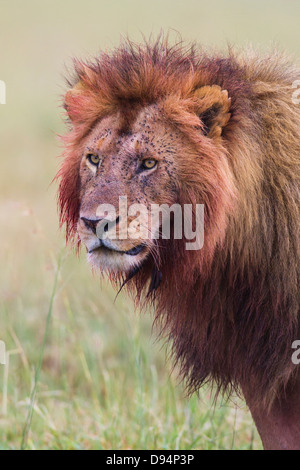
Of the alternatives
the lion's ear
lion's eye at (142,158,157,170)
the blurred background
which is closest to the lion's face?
lion's eye at (142,158,157,170)

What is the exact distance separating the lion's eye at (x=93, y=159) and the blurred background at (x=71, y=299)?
34cm

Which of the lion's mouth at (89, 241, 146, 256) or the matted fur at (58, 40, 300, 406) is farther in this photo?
the matted fur at (58, 40, 300, 406)

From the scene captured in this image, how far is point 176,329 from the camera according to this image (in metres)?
2.77

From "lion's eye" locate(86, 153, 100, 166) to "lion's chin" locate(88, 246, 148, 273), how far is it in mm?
314

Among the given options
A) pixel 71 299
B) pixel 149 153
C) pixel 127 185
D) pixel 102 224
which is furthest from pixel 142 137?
pixel 71 299

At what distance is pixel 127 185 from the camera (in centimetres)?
235

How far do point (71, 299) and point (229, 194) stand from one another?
3990 millimetres

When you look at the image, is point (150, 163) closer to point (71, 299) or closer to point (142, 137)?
point (142, 137)

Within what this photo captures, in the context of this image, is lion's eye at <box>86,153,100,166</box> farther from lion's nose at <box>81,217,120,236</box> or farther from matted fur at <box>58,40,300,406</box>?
lion's nose at <box>81,217,120,236</box>

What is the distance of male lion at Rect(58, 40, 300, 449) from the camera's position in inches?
93.7

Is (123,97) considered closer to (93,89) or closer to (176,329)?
(93,89)

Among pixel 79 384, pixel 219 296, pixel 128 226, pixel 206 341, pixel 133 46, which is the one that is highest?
pixel 133 46

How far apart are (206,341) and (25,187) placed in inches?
261
